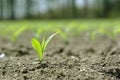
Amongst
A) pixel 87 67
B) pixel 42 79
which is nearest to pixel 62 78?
pixel 42 79

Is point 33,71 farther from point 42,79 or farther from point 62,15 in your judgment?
point 62,15

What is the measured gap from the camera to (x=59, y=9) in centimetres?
3697

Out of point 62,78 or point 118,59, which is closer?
point 62,78

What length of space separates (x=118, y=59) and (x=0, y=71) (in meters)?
0.92

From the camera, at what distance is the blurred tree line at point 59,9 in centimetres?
3388

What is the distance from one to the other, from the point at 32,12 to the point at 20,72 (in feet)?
113

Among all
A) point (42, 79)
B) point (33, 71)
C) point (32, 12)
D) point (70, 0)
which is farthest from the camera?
point (32, 12)

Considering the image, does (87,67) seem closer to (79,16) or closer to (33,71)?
(33,71)

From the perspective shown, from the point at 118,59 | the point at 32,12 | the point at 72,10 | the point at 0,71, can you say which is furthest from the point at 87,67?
the point at 32,12

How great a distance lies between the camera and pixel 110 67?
2.18 meters

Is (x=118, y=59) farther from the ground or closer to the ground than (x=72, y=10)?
farther from the ground

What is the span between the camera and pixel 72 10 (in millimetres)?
34000

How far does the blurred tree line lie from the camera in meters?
33.9

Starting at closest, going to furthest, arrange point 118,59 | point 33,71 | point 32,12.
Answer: point 33,71
point 118,59
point 32,12
